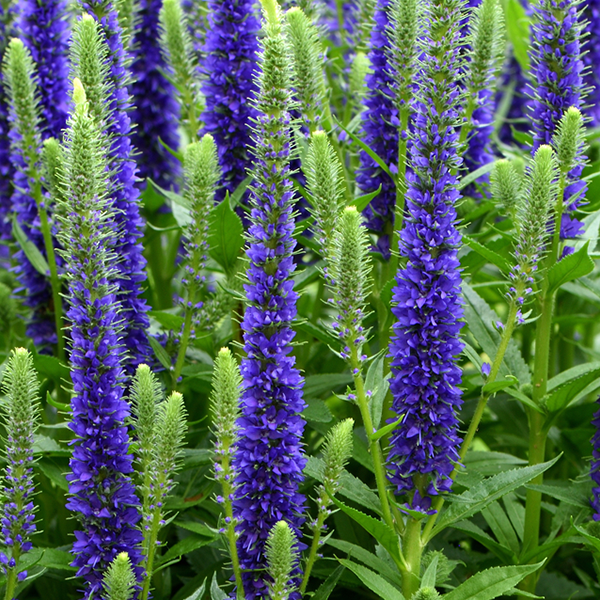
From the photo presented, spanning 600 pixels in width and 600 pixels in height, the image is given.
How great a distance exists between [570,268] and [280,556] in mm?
1231

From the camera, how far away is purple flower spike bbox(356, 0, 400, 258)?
283 centimetres

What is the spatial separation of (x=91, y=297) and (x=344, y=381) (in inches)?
42.8

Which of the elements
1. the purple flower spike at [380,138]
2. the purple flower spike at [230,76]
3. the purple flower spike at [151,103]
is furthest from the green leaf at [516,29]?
the purple flower spike at [151,103]

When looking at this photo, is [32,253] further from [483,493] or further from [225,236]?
[483,493]

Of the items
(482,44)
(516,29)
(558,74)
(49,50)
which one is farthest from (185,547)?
(516,29)

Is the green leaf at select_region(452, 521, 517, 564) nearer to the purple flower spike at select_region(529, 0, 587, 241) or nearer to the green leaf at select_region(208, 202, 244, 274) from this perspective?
the purple flower spike at select_region(529, 0, 587, 241)

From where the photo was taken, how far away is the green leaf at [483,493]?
217 centimetres

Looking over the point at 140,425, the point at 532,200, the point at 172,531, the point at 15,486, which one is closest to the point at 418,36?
the point at 532,200

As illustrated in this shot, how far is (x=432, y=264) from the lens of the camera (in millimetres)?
2057

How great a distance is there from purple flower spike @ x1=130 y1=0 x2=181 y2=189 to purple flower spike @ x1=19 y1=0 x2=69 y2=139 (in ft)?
2.25

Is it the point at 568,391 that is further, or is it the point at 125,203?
the point at 125,203

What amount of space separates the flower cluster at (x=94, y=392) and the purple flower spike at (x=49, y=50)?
1176 mm

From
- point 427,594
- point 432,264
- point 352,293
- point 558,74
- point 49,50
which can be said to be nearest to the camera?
point 427,594

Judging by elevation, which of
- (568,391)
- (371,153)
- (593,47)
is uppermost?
(593,47)
